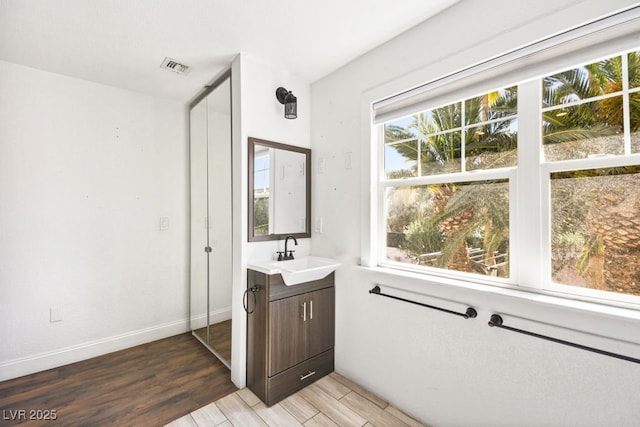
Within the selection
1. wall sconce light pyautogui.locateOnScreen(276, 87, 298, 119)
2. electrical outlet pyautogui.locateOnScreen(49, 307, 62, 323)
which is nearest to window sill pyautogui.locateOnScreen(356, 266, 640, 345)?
wall sconce light pyautogui.locateOnScreen(276, 87, 298, 119)

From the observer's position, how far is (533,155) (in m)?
1.46

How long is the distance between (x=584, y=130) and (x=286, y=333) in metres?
2.07

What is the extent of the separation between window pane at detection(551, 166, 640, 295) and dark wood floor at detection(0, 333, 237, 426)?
7.57 feet

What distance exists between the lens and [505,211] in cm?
159

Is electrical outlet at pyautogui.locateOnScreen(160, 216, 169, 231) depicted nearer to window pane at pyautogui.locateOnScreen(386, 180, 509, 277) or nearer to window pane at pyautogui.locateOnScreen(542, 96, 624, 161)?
window pane at pyautogui.locateOnScreen(386, 180, 509, 277)

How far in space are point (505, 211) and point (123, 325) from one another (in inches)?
131

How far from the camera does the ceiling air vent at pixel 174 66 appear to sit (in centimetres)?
225

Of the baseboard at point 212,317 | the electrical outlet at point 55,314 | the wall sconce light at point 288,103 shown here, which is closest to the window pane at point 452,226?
the wall sconce light at point 288,103

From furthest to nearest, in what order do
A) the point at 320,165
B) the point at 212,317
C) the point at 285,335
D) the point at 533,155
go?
1. the point at 212,317
2. the point at 320,165
3. the point at 285,335
4. the point at 533,155

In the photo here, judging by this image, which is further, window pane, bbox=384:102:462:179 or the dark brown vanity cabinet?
the dark brown vanity cabinet

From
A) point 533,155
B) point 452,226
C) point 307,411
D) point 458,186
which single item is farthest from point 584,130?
point 307,411

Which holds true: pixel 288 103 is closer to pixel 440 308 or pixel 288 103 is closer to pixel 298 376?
pixel 440 308

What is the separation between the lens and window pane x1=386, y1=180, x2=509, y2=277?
162 cm

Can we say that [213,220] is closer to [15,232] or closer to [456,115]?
→ [15,232]
